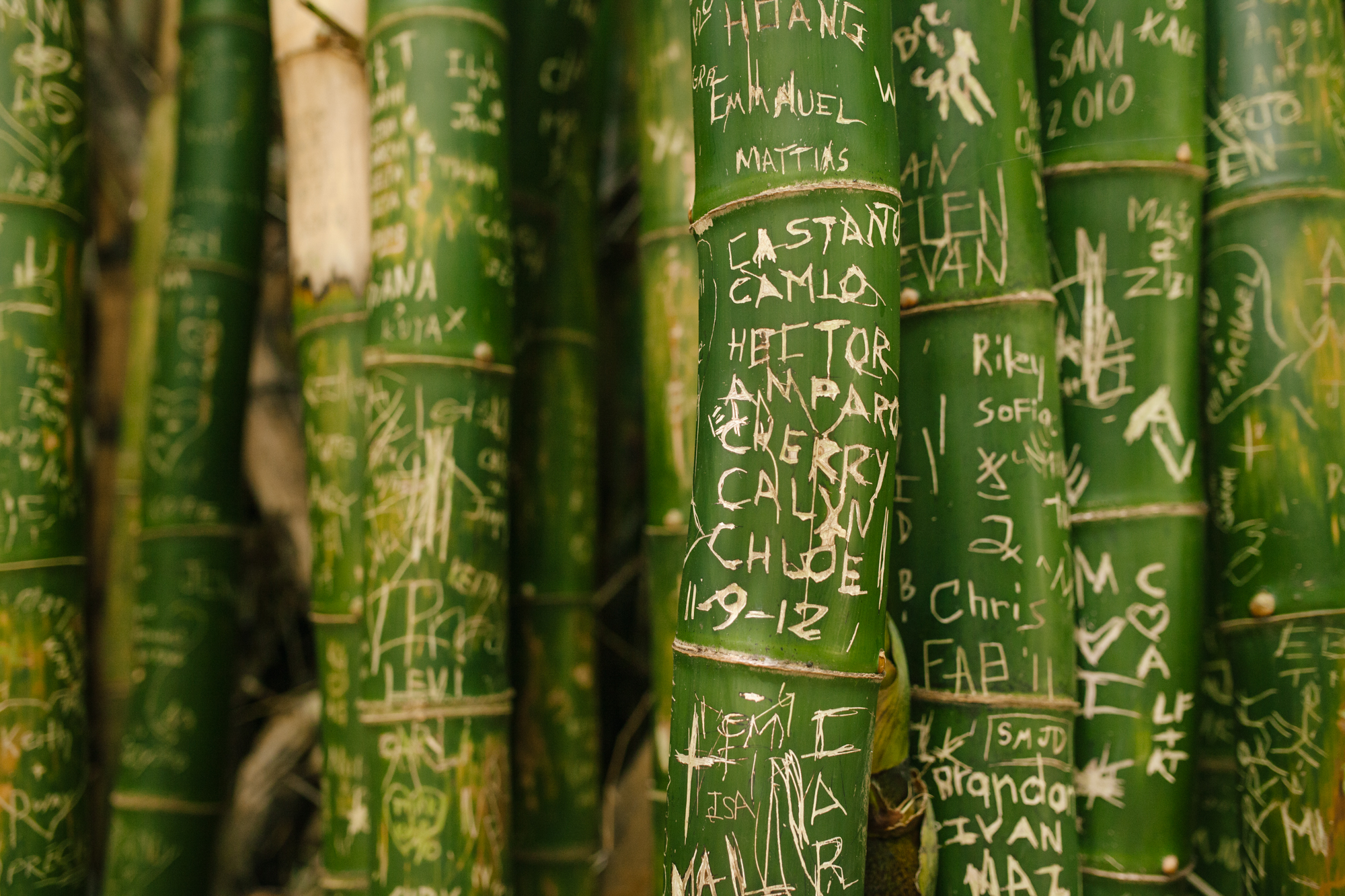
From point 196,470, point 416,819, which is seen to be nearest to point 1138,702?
point 416,819

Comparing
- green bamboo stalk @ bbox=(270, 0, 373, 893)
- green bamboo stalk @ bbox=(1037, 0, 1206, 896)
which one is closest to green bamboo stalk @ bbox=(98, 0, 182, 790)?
green bamboo stalk @ bbox=(270, 0, 373, 893)

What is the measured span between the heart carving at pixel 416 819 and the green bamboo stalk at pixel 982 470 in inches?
18.9

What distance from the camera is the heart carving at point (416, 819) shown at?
963mm

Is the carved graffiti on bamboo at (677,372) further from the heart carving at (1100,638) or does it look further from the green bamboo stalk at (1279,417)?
the green bamboo stalk at (1279,417)

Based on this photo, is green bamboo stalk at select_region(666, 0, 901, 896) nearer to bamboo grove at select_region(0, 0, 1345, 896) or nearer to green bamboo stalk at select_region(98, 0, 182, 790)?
bamboo grove at select_region(0, 0, 1345, 896)

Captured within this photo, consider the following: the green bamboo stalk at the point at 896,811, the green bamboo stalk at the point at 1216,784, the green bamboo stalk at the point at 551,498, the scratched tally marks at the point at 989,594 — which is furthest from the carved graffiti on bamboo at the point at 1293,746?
the green bamboo stalk at the point at 551,498

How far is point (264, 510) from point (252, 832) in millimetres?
552

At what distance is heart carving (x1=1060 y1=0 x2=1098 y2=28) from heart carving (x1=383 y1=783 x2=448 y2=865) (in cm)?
104

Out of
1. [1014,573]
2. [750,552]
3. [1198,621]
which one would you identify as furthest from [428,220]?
[1198,621]

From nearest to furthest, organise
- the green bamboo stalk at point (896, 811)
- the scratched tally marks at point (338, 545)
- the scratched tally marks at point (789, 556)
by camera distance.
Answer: the scratched tally marks at point (789, 556), the green bamboo stalk at point (896, 811), the scratched tally marks at point (338, 545)

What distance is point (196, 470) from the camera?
134cm

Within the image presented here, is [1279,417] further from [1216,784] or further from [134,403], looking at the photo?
[134,403]

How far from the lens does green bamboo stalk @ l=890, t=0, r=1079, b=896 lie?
33.4 inches

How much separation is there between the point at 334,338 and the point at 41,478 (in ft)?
1.24
